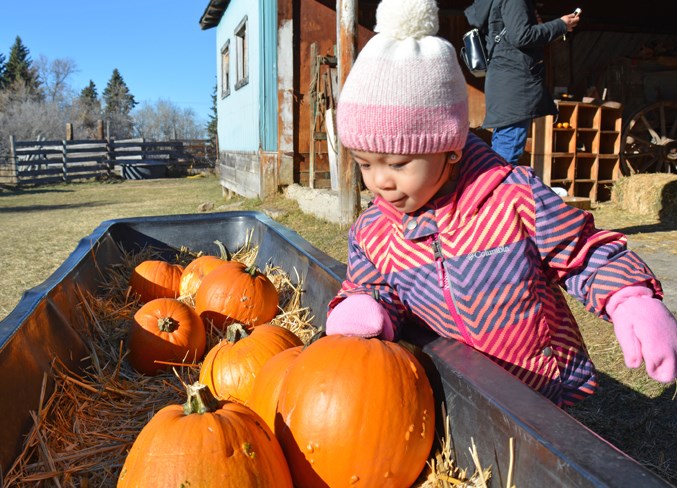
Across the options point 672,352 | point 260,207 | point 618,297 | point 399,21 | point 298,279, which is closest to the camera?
point 672,352

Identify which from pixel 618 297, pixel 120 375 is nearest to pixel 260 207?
pixel 120 375

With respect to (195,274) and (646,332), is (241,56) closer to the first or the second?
(195,274)

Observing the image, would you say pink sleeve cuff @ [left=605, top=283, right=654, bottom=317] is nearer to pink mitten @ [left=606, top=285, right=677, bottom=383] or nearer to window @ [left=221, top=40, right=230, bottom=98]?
pink mitten @ [left=606, top=285, right=677, bottom=383]

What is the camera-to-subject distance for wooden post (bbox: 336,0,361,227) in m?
6.16

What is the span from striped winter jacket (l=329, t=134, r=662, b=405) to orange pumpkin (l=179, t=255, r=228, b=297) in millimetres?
1831

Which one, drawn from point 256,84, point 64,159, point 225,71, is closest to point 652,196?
point 256,84

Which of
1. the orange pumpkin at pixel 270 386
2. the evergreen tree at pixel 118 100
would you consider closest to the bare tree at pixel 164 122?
the evergreen tree at pixel 118 100

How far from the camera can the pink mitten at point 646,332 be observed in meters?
1.30

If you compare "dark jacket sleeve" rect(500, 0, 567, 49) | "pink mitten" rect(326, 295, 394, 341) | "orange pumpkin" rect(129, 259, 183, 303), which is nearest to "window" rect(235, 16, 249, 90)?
→ "dark jacket sleeve" rect(500, 0, 567, 49)

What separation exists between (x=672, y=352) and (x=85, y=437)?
5.42 feet

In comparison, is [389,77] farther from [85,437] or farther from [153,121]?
[153,121]

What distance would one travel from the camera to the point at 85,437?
6.28ft

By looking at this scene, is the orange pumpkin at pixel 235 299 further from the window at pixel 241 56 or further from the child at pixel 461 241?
the window at pixel 241 56

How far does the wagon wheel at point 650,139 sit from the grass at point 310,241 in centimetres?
170
